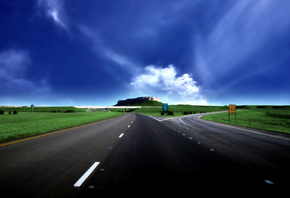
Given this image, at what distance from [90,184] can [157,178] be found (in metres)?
1.52

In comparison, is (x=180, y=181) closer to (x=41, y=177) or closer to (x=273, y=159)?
(x=41, y=177)

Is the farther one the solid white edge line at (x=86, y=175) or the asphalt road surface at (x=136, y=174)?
the solid white edge line at (x=86, y=175)

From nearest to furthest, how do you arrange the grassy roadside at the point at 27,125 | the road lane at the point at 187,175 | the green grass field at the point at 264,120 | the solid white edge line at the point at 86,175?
the road lane at the point at 187,175 < the solid white edge line at the point at 86,175 < the grassy roadside at the point at 27,125 < the green grass field at the point at 264,120

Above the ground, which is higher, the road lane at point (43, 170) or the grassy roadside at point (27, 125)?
the road lane at point (43, 170)

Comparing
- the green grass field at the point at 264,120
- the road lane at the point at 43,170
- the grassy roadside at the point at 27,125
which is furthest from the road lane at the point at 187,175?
the green grass field at the point at 264,120

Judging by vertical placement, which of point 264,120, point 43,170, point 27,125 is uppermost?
Result: point 43,170


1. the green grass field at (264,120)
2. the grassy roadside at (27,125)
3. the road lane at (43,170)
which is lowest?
the green grass field at (264,120)

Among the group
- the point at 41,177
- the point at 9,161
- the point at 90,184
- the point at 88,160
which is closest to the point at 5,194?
the point at 41,177

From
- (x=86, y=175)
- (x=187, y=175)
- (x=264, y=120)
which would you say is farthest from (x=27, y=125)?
(x=264, y=120)

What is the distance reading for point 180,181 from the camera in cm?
306

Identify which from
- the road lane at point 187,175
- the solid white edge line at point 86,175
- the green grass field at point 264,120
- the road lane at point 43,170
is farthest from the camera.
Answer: the green grass field at point 264,120

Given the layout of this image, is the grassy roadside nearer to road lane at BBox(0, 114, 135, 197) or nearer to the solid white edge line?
road lane at BBox(0, 114, 135, 197)

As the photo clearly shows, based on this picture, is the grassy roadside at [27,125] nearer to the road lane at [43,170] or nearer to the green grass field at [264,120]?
the road lane at [43,170]

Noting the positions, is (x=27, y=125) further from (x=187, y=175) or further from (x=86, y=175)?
(x=187, y=175)
